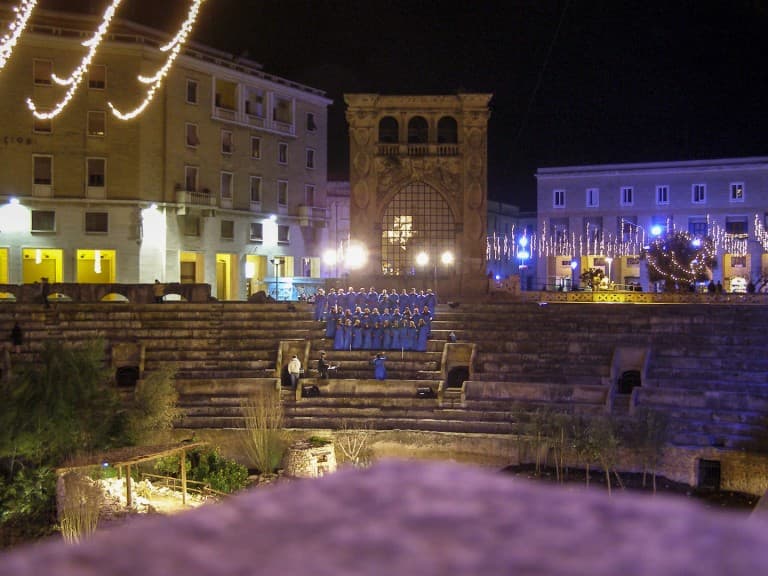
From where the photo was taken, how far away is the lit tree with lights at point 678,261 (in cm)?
4169

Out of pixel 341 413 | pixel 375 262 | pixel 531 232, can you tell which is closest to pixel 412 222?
pixel 375 262

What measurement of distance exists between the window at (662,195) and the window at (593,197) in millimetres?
3804

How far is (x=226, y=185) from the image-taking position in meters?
43.7

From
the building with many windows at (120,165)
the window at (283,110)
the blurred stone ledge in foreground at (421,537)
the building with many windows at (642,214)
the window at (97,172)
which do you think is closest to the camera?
the blurred stone ledge in foreground at (421,537)

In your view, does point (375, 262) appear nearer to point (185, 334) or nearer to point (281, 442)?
point (185, 334)

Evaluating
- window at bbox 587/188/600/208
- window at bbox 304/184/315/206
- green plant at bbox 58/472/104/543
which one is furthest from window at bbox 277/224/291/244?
green plant at bbox 58/472/104/543

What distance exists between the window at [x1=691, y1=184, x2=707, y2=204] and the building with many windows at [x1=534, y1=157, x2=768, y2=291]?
6cm

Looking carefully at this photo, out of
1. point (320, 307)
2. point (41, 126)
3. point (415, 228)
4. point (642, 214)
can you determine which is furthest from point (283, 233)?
point (642, 214)

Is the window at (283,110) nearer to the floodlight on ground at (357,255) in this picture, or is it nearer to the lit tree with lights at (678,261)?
the floodlight on ground at (357,255)

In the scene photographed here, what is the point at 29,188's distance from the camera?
125 ft

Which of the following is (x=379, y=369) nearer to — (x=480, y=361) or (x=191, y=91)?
(x=480, y=361)

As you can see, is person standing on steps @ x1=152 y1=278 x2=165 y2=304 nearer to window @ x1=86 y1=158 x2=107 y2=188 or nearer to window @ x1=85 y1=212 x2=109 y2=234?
window @ x1=85 y1=212 x2=109 y2=234

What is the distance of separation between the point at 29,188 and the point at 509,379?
25.0 metres

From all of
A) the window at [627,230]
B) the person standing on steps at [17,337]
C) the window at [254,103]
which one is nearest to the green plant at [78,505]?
the person standing on steps at [17,337]
